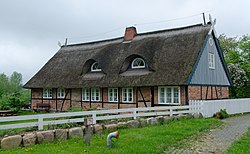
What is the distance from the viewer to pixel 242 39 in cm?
3519

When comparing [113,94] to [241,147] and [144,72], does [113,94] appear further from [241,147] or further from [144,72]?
[241,147]

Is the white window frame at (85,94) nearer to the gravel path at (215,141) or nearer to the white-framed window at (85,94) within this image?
the white-framed window at (85,94)

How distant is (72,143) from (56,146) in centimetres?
61

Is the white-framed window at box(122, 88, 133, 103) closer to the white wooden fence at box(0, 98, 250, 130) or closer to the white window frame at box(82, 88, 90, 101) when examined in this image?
the white wooden fence at box(0, 98, 250, 130)

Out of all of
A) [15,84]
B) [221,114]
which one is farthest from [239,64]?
[15,84]

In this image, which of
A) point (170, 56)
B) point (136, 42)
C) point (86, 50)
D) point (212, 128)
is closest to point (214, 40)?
point (170, 56)

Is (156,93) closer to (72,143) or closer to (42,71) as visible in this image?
(72,143)

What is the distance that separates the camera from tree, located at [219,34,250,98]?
89.0 ft

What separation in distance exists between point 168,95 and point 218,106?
3.11m

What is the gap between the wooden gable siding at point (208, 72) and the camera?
18234 mm

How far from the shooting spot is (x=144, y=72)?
19422mm

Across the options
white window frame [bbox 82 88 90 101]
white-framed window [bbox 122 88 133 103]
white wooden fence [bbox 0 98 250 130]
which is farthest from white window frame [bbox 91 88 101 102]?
white wooden fence [bbox 0 98 250 130]

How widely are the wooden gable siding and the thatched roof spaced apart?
855 millimetres

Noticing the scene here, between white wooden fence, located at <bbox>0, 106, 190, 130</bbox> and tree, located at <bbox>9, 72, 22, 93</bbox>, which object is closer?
white wooden fence, located at <bbox>0, 106, 190, 130</bbox>
